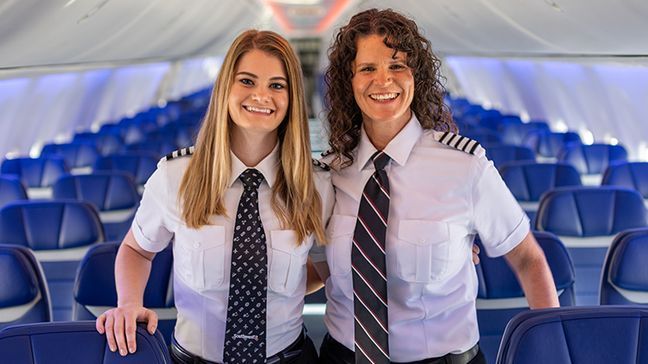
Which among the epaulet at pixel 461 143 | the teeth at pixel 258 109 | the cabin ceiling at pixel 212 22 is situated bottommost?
the epaulet at pixel 461 143

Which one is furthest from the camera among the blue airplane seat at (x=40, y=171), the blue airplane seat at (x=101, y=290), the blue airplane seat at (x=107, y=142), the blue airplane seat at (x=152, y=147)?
the blue airplane seat at (x=107, y=142)

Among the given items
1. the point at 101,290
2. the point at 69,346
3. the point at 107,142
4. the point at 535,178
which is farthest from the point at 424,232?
the point at 107,142

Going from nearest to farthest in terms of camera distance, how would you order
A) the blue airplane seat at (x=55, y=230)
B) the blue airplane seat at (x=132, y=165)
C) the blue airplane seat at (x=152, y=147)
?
the blue airplane seat at (x=55, y=230), the blue airplane seat at (x=132, y=165), the blue airplane seat at (x=152, y=147)

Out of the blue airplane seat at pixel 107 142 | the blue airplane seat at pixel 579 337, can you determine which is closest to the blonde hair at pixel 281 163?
the blue airplane seat at pixel 579 337

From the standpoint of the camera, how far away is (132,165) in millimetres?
7258

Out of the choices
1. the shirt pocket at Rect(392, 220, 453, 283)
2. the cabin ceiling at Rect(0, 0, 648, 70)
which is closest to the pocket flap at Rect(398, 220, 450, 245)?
the shirt pocket at Rect(392, 220, 453, 283)

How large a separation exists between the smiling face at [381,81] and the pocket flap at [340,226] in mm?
295

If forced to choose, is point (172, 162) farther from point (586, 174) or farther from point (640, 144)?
point (640, 144)

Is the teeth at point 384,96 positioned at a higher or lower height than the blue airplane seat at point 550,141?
higher

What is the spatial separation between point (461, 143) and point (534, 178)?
164 inches

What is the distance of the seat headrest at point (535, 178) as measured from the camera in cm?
608

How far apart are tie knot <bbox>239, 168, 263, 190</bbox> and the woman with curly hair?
23 cm

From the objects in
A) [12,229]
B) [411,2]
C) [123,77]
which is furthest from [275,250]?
[123,77]

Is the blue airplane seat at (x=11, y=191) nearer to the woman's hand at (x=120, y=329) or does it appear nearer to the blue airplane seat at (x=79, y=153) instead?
the blue airplane seat at (x=79, y=153)
